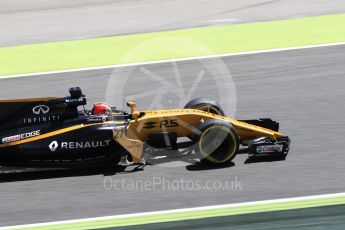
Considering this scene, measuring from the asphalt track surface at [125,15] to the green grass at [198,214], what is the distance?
9.93 m

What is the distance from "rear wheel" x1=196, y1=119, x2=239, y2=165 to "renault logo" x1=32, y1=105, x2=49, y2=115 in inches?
78.2

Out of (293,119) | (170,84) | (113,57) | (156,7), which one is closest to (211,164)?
(293,119)

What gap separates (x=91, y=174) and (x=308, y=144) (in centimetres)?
295

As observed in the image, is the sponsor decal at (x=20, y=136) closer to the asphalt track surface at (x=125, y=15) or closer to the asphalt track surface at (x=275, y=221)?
the asphalt track surface at (x=275, y=221)

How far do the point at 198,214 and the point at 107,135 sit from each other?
1.88m

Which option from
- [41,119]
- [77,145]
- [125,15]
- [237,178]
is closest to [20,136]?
[41,119]

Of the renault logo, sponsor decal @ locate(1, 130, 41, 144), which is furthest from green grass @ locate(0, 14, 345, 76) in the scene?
sponsor decal @ locate(1, 130, 41, 144)

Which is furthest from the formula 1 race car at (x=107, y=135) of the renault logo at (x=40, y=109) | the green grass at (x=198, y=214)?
the green grass at (x=198, y=214)

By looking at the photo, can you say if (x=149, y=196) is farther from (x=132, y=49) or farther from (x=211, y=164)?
(x=132, y=49)

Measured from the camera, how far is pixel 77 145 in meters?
10.4

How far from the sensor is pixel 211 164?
1056cm

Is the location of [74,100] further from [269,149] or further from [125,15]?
[125,15]

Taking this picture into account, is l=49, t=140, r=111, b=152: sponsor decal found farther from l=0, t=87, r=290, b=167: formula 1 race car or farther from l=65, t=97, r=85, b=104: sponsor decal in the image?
l=65, t=97, r=85, b=104: sponsor decal

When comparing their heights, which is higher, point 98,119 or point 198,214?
point 98,119
